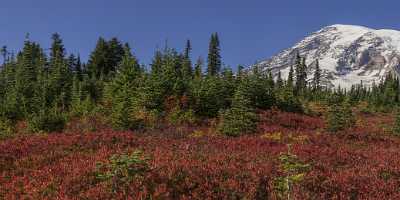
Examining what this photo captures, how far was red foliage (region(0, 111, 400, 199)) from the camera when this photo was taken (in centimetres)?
858

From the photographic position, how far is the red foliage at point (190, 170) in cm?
858

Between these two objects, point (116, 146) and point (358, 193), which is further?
point (116, 146)

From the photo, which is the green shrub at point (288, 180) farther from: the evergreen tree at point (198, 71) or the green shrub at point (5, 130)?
the evergreen tree at point (198, 71)

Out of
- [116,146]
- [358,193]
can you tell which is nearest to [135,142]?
[116,146]

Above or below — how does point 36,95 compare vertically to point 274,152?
above

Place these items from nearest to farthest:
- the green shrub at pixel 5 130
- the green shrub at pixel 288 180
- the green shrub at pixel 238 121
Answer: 1. the green shrub at pixel 288 180
2. the green shrub at pixel 5 130
3. the green shrub at pixel 238 121

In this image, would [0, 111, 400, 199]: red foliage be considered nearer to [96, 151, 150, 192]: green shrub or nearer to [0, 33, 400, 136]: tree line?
[96, 151, 150, 192]: green shrub

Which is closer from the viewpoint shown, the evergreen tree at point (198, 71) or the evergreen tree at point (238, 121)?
the evergreen tree at point (238, 121)

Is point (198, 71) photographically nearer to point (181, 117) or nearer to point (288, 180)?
point (181, 117)

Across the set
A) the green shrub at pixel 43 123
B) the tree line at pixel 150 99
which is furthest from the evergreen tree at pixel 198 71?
the green shrub at pixel 43 123

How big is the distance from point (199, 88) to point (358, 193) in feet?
72.4

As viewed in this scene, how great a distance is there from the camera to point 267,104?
3700 centimetres

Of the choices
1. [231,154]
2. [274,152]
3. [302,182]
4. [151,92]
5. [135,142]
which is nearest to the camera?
[302,182]

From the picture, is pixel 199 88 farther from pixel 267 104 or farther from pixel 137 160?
pixel 137 160
